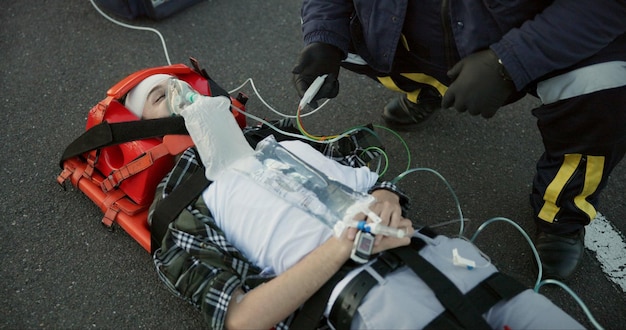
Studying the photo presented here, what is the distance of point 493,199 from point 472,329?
3.08 ft

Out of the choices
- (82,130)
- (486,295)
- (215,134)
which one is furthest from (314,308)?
(82,130)

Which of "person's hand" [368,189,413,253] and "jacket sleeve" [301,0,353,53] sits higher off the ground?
"jacket sleeve" [301,0,353,53]

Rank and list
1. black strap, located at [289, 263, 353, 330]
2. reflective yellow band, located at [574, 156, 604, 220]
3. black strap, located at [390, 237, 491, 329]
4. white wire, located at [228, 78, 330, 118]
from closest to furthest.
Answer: black strap, located at [390, 237, 491, 329], black strap, located at [289, 263, 353, 330], reflective yellow band, located at [574, 156, 604, 220], white wire, located at [228, 78, 330, 118]

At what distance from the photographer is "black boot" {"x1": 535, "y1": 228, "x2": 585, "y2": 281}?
1.86m

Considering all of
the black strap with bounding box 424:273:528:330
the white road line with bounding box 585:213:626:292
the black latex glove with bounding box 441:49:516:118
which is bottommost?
the white road line with bounding box 585:213:626:292

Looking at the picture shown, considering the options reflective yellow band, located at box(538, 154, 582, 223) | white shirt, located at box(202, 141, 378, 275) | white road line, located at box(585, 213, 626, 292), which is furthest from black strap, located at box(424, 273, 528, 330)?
white road line, located at box(585, 213, 626, 292)

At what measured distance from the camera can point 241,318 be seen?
1443 millimetres

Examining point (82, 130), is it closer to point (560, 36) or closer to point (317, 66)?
point (317, 66)

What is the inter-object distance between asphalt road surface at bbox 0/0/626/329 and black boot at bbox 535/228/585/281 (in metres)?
0.06

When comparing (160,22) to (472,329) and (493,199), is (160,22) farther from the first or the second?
(472,329)

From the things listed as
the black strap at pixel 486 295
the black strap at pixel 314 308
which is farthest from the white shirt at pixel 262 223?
the black strap at pixel 486 295

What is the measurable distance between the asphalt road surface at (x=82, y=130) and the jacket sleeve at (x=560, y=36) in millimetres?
753

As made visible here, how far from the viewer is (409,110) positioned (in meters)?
2.28

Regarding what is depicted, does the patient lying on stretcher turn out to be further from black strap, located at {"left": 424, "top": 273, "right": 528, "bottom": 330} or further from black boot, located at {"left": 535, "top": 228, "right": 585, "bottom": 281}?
black boot, located at {"left": 535, "top": 228, "right": 585, "bottom": 281}
